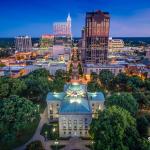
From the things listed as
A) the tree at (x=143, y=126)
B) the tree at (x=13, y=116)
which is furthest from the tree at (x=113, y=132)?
Result: the tree at (x=13, y=116)

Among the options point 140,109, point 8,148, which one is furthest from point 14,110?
point 140,109

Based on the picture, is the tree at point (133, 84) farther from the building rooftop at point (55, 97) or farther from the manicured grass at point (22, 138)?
the manicured grass at point (22, 138)

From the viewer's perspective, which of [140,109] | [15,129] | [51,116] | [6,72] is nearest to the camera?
[15,129]

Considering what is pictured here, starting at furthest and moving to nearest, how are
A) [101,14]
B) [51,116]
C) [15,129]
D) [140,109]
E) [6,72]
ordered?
[101,14]
[6,72]
[140,109]
[51,116]
[15,129]

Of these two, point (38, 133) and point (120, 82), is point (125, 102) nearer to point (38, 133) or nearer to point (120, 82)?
point (38, 133)

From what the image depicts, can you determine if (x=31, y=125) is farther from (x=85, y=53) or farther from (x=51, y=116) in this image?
(x=85, y=53)
